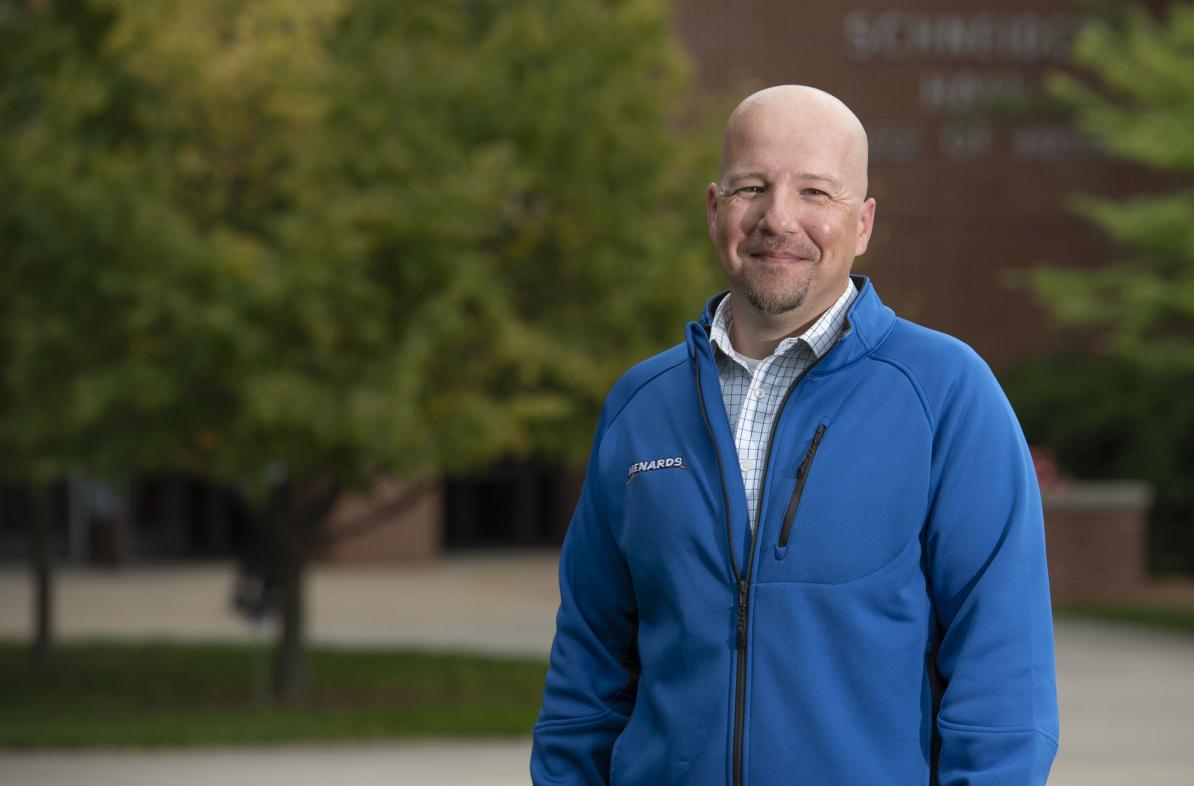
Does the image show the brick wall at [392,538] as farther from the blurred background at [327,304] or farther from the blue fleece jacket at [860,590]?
the blue fleece jacket at [860,590]

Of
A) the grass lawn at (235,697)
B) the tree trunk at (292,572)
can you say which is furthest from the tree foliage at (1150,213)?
the tree trunk at (292,572)

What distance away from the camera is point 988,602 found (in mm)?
2771

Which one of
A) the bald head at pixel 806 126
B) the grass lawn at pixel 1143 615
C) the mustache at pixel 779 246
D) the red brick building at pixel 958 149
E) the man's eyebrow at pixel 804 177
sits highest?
the red brick building at pixel 958 149

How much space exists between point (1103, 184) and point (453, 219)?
2029cm

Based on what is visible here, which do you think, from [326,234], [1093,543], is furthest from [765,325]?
[1093,543]

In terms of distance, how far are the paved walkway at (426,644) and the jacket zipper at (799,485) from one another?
24.0 feet

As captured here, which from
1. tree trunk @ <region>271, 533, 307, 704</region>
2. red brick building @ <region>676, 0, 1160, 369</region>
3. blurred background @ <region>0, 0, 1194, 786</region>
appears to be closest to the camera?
blurred background @ <region>0, 0, 1194, 786</region>

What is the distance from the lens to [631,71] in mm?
13492

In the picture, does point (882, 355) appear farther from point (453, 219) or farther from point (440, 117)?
point (440, 117)

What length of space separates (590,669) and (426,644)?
15079 millimetres

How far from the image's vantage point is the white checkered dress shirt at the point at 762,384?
9.75 feet

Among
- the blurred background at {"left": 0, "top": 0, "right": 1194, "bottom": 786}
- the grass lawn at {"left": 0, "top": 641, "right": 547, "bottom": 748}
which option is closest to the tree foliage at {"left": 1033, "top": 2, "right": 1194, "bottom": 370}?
the blurred background at {"left": 0, "top": 0, "right": 1194, "bottom": 786}

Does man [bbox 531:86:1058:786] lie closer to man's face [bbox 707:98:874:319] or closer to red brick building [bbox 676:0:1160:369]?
man's face [bbox 707:98:874:319]

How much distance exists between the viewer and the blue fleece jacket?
278cm
